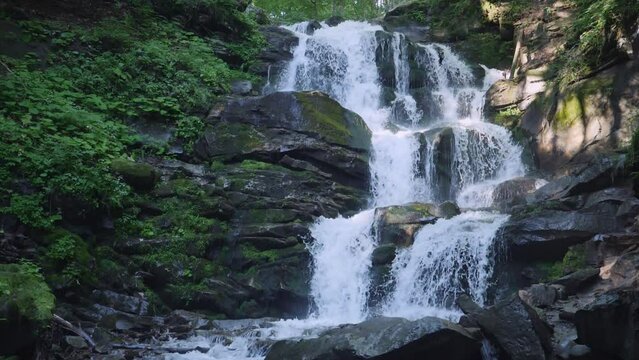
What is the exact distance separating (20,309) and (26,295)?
0.28 m

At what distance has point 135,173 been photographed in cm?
1114

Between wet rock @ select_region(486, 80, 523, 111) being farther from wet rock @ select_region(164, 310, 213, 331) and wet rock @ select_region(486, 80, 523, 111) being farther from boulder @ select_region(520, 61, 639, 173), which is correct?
wet rock @ select_region(164, 310, 213, 331)

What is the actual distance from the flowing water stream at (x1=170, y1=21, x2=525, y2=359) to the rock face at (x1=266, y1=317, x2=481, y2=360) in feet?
5.79

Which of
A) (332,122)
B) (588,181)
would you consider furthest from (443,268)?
(332,122)

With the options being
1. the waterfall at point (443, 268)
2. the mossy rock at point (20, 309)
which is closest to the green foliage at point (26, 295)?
the mossy rock at point (20, 309)

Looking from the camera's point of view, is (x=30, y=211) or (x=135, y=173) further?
(x=135, y=173)

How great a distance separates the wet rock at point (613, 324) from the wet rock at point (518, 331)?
54 cm

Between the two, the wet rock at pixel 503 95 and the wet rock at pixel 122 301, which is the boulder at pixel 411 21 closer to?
the wet rock at pixel 503 95

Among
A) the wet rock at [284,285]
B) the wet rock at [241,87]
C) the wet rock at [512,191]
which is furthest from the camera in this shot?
the wet rock at [241,87]

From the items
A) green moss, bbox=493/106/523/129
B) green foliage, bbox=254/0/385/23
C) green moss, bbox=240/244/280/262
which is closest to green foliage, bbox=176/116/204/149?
green moss, bbox=240/244/280/262

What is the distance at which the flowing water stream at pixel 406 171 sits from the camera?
10.2m

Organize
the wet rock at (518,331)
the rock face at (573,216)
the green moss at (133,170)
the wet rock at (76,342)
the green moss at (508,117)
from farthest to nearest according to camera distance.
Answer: the green moss at (508,117) → the green moss at (133,170) → the rock face at (573,216) → the wet rock at (76,342) → the wet rock at (518,331)

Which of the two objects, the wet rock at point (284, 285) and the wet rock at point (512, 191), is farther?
the wet rock at point (512, 191)

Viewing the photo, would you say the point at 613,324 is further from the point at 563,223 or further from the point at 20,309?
the point at 20,309
